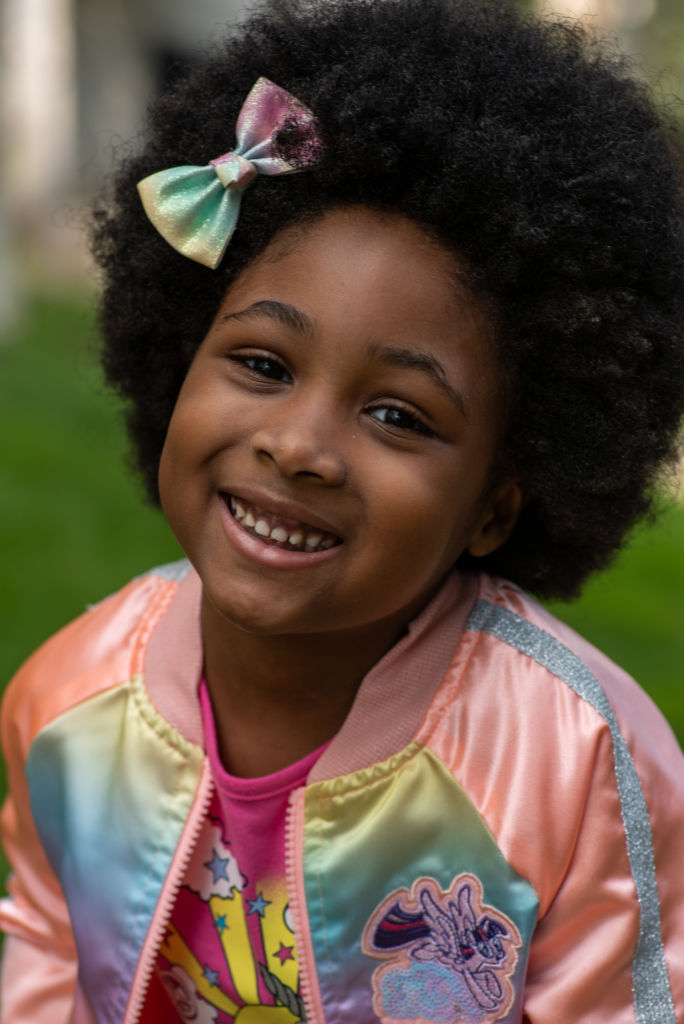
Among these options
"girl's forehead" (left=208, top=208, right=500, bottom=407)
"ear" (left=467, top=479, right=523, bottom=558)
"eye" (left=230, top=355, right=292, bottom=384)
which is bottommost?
"ear" (left=467, top=479, right=523, bottom=558)

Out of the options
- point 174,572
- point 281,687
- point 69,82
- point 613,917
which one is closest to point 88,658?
point 174,572

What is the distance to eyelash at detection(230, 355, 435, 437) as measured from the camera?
69.0 inches

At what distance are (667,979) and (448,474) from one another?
788mm

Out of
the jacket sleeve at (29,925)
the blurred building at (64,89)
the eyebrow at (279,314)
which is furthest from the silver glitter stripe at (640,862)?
the blurred building at (64,89)

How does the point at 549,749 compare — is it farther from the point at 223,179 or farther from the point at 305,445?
the point at 223,179

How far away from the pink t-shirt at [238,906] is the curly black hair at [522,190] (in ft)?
2.04

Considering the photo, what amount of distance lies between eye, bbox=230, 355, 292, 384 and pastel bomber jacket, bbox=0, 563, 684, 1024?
0.45 metres

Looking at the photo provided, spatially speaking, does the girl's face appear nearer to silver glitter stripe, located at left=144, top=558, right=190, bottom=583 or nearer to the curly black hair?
the curly black hair


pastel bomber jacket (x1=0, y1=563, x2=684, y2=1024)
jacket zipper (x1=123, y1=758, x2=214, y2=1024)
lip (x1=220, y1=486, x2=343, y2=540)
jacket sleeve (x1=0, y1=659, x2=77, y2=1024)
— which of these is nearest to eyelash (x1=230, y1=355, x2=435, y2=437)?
lip (x1=220, y1=486, x2=343, y2=540)

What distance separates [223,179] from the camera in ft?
6.13

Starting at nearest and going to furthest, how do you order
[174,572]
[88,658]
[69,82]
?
[88,658], [174,572], [69,82]

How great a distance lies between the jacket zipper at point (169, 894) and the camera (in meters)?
2.00

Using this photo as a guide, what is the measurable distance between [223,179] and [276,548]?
1.80 feet

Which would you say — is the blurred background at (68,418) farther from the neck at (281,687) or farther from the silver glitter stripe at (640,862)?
the neck at (281,687)
